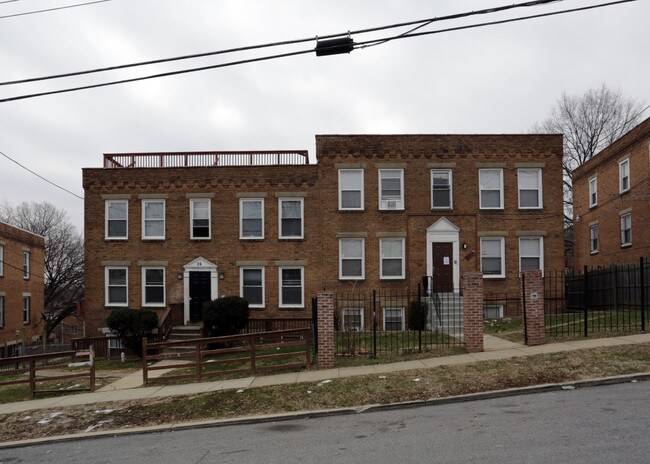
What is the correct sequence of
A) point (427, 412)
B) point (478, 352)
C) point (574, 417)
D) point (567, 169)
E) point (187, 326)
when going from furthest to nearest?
point (567, 169) < point (187, 326) < point (478, 352) < point (427, 412) < point (574, 417)

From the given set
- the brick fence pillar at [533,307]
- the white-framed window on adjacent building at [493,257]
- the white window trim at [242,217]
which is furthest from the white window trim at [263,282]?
the brick fence pillar at [533,307]

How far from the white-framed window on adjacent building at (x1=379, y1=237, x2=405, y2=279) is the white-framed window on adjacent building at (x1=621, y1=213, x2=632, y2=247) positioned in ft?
37.7

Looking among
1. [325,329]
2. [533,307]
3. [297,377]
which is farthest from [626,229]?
[297,377]

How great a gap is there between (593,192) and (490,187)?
11.0m

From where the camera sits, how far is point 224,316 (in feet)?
63.0

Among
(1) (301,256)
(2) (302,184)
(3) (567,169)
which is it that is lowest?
(1) (301,256)

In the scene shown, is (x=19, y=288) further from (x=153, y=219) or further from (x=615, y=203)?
(x=615, y=203)

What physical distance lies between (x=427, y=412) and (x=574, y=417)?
235cm

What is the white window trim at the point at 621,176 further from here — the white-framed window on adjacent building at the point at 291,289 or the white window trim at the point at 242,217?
the white window trim at the point at 242,217

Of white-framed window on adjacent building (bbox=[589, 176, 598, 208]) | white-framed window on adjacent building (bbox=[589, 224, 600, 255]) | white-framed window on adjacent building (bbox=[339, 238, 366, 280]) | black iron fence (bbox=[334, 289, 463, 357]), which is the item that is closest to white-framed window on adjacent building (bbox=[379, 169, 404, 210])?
white-framed window on adjacent building (bbox=[339, 238, 366, 280])

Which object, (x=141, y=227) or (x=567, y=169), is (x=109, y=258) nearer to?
(x=141, y=227)

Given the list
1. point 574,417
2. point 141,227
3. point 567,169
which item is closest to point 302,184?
point 141,227

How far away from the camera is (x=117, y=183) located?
23438mm

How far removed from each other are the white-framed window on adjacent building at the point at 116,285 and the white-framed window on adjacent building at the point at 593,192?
77.8 feet
